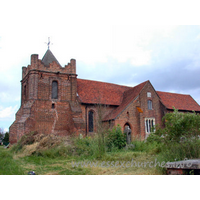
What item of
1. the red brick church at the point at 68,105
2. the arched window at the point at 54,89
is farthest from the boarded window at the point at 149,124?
the arched window at the point at 54,89

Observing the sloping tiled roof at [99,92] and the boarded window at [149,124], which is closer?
the boarded window at [149,124]

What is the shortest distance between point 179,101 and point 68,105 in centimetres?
1852

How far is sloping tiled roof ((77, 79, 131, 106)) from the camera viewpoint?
86.1ft

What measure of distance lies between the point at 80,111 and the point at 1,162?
14.4 metres

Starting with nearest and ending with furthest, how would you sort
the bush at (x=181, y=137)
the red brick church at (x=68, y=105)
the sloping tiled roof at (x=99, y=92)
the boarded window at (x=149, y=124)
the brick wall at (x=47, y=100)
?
the bush at (x=181, y=137)
the brick wall at (x=47, y=100)
the red brick church at (x=68, y=105)
the boarded window at (x=149, y=124)
the sloping tiled roof at (x=99, y=92)

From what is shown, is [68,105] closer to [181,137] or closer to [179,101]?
[181,137]

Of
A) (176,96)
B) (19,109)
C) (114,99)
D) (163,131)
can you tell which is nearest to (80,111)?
(114,99)

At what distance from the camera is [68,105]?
24375 mm

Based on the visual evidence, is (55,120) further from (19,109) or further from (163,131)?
(163,131)

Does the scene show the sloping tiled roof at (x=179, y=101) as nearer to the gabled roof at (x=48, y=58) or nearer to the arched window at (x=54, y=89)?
the arched window at (x=54, y=89)

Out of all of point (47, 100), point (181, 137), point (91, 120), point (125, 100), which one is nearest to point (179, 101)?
point (125, 100)

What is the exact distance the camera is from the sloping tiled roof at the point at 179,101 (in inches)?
1209

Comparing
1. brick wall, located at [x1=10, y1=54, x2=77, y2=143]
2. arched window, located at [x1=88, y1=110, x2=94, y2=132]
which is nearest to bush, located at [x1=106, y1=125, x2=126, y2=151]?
brick wall, located at [x1=10, y1=54, x2=77, y2=143]

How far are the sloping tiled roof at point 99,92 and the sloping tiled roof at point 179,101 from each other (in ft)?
21.2
